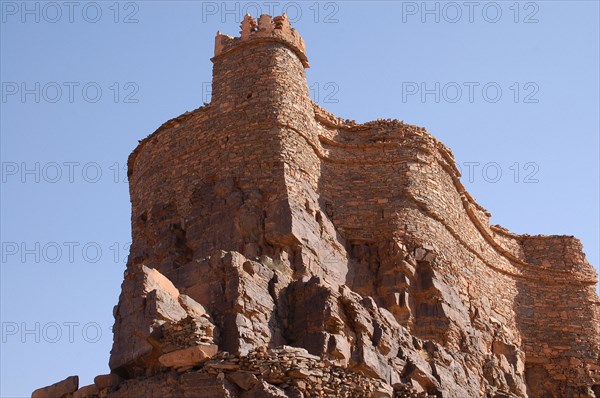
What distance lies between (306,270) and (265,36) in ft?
24.6

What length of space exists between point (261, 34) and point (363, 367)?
36.7 ft

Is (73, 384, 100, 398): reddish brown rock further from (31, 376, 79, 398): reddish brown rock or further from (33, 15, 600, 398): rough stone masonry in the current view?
(31, 376, 79, 398): reddish brown rock

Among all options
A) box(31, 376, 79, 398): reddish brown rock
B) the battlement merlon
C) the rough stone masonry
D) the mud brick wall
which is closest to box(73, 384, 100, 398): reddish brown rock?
the rough stone masonry

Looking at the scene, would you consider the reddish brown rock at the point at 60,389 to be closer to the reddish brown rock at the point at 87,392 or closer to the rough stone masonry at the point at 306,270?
the rough stone masonry at the point at 306,270

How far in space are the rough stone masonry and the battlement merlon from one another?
54 mm

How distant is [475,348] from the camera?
3000 cm

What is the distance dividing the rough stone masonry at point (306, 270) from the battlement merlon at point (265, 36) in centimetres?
5

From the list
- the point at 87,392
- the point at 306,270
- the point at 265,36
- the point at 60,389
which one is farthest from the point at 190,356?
the point at 265,36

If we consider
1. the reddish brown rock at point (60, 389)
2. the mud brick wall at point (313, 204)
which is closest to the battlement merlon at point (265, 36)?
the mud brick wall at point (313, 204)

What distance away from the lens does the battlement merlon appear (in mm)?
31094

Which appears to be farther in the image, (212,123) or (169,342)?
(212,123)

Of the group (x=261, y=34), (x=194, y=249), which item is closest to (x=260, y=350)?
(x=194, y=249)

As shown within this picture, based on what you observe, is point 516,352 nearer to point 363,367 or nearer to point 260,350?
point 363,367

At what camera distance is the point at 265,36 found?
102ft
